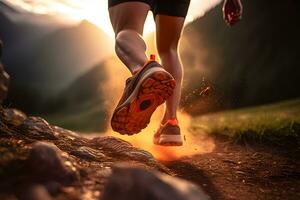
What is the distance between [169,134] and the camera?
3.35 m

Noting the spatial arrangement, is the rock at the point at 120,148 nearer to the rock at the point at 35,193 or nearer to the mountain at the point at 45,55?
the rock at the point at 35,193

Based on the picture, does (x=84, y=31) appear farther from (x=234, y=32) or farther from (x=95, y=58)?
(x=234, y=32)

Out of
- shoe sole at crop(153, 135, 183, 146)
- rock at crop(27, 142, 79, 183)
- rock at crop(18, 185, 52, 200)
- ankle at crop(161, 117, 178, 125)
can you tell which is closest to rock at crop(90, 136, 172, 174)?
shoe sole at crop(153, 135, 183, 146)

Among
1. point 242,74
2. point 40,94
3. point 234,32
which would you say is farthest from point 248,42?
point 40,94

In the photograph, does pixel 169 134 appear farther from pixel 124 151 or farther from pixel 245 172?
pixel 245 172

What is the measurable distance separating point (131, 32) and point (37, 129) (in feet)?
3.36

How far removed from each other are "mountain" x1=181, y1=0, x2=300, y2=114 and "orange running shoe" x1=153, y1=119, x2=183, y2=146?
19.8 feet

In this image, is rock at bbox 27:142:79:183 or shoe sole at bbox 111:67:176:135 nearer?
rock at bbox 27:142:79:183

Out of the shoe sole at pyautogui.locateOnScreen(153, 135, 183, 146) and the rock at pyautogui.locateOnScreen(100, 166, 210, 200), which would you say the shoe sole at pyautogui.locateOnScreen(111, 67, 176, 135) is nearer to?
the shoe sole at pyautogui.locateOnScreen(153, 135, 183, 146)

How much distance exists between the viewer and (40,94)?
120ft

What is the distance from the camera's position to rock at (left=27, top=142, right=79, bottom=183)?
1694 mm

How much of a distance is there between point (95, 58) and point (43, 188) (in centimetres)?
4017

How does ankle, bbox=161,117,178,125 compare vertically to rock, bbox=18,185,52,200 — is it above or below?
above

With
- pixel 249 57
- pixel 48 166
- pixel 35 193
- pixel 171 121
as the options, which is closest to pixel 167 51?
pixel 171 121
